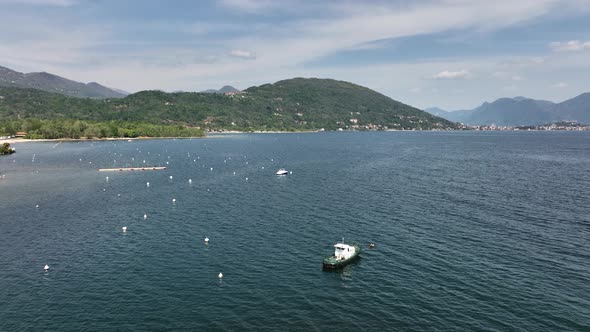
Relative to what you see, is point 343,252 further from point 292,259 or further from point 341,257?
point 292,259

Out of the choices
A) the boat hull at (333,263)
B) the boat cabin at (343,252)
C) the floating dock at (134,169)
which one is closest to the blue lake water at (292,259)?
the boat hull at (333,263)

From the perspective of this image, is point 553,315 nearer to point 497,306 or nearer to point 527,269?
point 497,306

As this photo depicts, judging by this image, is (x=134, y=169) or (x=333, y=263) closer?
(x=333, y=263)

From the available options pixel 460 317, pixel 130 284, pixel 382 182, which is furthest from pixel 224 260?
pixel 382 182

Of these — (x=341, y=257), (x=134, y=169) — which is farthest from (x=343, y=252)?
(x=134, y=169)

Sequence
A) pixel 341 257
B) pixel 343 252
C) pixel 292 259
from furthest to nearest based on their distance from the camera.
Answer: pixel 292 259 → pixel 343 252 → pixel 341 257

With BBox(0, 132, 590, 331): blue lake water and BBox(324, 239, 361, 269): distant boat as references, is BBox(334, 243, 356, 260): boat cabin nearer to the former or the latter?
BBox(324, 239, 361, 269): distant boat

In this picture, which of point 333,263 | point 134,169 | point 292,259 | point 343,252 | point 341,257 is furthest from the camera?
point 134,169
